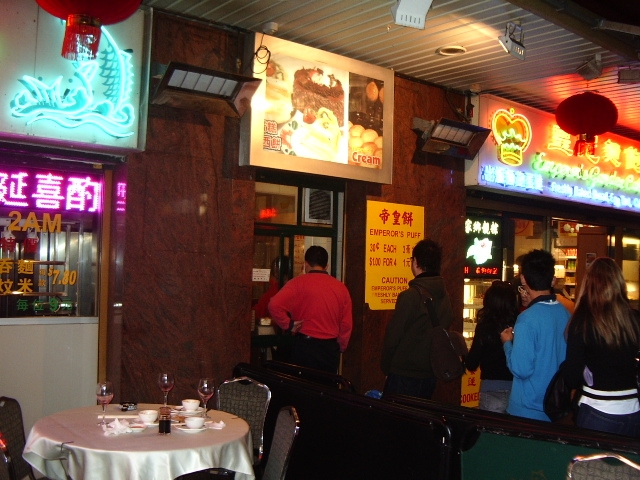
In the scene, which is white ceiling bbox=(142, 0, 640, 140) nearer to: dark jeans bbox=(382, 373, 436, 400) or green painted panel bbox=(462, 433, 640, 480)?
dark jeans bbox=(382, 373, 436, 400)

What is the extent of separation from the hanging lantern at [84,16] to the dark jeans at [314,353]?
11.3ft

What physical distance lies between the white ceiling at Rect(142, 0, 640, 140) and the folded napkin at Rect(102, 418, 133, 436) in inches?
146

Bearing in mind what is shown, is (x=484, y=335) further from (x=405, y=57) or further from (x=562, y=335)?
(x=405, y=57)

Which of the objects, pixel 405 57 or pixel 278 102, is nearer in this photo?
pixel 278 102

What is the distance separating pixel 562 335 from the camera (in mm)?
4809

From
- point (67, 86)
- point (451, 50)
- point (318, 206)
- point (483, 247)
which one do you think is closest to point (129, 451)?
point (67, 86)

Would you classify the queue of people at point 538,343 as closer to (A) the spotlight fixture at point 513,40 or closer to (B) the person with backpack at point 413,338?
(B) the person with backpack at point 413,338

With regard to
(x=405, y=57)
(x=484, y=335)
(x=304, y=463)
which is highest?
(x=405, y=57)

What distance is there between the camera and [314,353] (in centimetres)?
679

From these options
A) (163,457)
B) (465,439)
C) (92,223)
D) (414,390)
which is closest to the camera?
(163,457)

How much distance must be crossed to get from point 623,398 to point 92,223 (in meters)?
4.66

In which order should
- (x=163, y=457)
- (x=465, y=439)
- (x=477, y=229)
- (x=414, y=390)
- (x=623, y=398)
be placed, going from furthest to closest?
(x=477, y=229), (x=414, y=390), (x=623, y=398), (x=465, y=439), (x=163, y=457)

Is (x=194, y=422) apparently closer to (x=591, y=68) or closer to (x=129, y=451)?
(x=129, y=451)

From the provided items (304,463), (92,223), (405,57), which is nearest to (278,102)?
(405,57)
